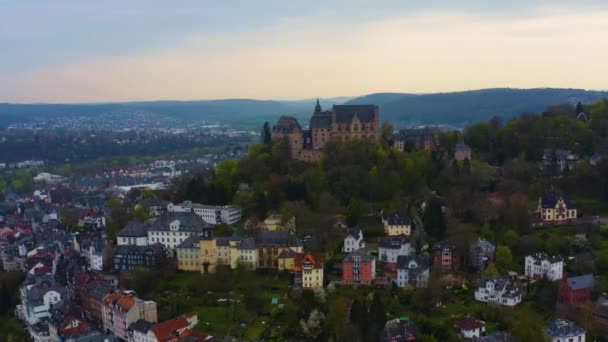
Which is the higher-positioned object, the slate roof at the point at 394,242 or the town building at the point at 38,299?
the slate roof at the point at 394,242

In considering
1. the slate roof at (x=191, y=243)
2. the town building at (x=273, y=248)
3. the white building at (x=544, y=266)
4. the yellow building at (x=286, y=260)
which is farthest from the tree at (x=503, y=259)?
the slate roof at (x=191, y=243)

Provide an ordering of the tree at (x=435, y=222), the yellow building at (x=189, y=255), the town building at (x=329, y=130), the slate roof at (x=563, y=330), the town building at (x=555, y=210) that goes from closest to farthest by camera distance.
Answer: the slate roof at (x=563, y=330) → the yellow building at (x=189, y=255) → the tree at (x=435, y=222) → the town building at (x=555, y=210) → the town building at (x=329, y=130)

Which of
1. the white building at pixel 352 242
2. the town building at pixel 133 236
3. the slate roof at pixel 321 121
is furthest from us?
the slate roof at pixel 321 121

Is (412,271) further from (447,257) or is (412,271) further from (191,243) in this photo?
(191,243)

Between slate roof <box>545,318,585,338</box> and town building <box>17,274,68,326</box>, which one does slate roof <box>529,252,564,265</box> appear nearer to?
slate roof <box>545,318,585,338</box>

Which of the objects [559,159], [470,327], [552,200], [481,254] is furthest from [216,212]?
[559,159]

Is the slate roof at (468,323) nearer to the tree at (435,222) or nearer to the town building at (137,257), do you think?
the tree at (435,222)
